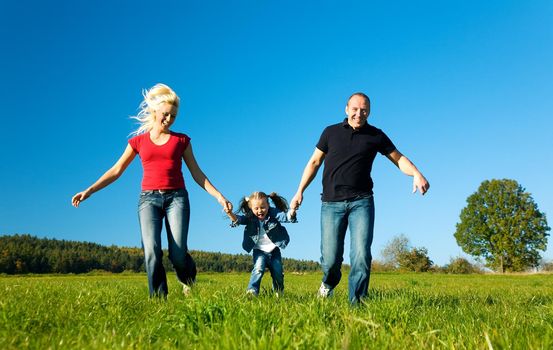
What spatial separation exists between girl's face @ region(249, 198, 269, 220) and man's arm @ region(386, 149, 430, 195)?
221 centimetres

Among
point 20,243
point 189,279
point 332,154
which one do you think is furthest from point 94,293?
point 20,243

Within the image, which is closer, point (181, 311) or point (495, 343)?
point (495, 343)

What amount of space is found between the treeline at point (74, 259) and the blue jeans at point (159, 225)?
49.1m

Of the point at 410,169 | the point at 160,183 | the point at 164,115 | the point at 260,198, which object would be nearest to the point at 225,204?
the point at 160,183

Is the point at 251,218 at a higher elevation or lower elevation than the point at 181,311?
higher

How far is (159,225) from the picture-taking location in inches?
259

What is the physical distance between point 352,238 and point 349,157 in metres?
1.06

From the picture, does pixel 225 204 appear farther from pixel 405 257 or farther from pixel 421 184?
pixel 405 257

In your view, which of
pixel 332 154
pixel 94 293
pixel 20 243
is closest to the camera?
pixel 94 293

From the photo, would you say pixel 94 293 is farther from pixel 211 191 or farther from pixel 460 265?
pixel 460 265

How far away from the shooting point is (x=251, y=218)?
317 inches

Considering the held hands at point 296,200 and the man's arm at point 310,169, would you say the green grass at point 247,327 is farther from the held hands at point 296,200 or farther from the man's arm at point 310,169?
the man's arm at point 310,169

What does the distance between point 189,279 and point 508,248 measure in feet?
182

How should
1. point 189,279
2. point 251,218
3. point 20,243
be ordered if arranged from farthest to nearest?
point 20,243
point 251,218
point 189,279
